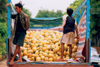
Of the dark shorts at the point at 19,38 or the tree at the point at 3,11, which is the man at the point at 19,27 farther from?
the tree at the point at 3,11

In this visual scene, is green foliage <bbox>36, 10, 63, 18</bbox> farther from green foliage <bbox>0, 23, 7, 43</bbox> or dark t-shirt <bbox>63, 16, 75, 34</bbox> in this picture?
dark t-shirt <bbox>63, 16, 75, 34</bbox>

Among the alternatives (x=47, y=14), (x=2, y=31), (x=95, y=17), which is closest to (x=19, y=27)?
(x=2, y=31)

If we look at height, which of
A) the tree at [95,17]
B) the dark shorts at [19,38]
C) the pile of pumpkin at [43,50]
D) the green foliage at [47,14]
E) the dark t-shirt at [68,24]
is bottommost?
the pile of pumpkin at [43,50]

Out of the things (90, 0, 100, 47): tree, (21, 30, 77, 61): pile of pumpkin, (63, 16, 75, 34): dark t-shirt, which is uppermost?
(90, 0, 100, 47): tree

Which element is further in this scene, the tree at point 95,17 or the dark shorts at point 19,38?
the tree at point 95,17

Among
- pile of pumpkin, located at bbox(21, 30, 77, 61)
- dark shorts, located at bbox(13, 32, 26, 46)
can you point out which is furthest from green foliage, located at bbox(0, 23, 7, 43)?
dark shorts, located at bbox(13, 32, 26, 46)

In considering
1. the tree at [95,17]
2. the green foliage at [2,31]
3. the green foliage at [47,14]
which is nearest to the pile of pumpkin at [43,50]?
the green foliage at [2,31]

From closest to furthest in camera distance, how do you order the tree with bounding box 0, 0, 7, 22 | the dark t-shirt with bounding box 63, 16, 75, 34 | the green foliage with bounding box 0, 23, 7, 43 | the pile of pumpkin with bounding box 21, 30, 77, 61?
the dark t-shirt with bounding box 63, 16, 75, 34 → the pile of pumpkin with bounding box 21, 30, 77, 61 → the green foliage with bounding box 0, 23, 7, 43 → the tree with bounding box 0, 0, 7, 22

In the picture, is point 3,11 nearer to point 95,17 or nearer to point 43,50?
point 95,17

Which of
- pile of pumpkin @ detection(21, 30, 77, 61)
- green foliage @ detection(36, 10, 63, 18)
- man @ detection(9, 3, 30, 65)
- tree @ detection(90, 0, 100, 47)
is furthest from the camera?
green foliage @ detection(36, 10, 63, 18)

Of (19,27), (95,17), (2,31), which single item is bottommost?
(19,27)

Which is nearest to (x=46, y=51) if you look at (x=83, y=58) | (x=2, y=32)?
(x=83, y=58)

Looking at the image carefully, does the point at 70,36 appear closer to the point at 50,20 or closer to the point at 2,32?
the point at 50,20

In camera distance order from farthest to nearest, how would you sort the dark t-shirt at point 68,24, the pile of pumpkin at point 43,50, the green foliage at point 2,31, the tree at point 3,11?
the tree at point 3,11 → the green foliage at point 2,31 → the pile of pumpkin at point 43,50 → the dark t-shirt at point 68,24
